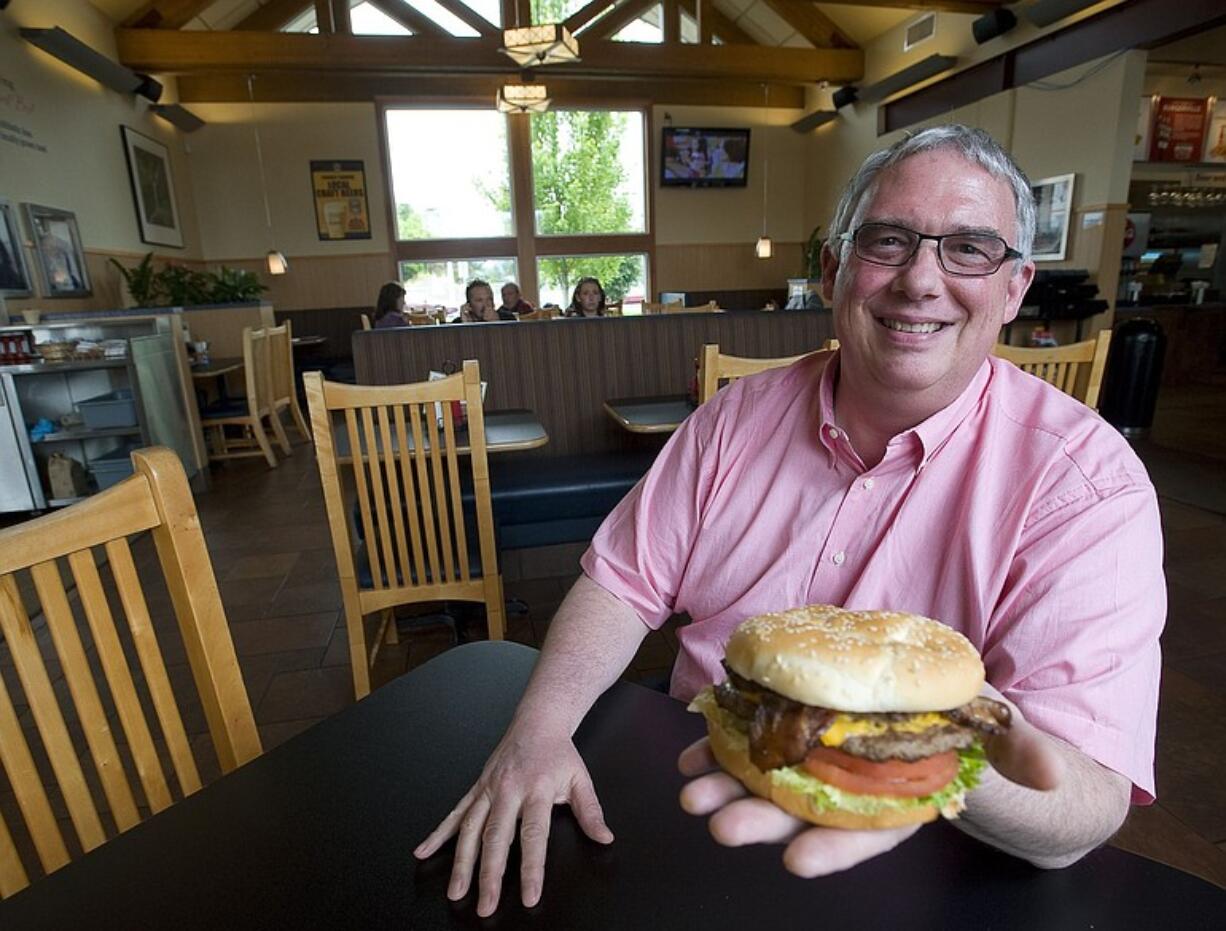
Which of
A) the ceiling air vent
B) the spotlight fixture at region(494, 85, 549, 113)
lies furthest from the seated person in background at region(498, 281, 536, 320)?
the ceiling air vent

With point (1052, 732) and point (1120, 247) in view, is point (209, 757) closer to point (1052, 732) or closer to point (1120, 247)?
point (1052, 732)

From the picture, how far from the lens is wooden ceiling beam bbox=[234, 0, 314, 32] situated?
29.4ft

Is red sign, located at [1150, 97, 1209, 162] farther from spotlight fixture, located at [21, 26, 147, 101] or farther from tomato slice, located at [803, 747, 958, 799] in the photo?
spotlight fixture, located at [21, 26, 147, 101]

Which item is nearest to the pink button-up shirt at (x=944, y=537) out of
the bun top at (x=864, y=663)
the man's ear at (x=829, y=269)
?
the man's ear at (x=829, y=269)

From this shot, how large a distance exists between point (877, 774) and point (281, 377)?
21.2 ft

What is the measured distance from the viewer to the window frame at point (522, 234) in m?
9.58

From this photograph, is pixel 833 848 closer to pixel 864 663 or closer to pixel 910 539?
pixel 864 663

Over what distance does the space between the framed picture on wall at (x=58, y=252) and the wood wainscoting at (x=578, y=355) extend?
4.34m

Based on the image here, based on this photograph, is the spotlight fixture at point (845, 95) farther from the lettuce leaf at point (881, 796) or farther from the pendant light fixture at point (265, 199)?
the lettuce leaf at point (881, 796)

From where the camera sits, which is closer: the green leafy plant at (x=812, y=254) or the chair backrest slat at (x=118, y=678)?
the chair backrest slat at (x=118, y=678)

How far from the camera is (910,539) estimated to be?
908mm

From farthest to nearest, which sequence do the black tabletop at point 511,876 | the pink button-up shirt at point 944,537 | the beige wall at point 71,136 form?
the beige wall at point 71,136 < the pink button-up shirt at point 944,537 < the black tabletop at point 511,876

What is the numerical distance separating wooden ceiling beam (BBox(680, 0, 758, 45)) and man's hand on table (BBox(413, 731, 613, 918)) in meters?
11.1

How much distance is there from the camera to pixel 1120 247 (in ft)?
19.9
